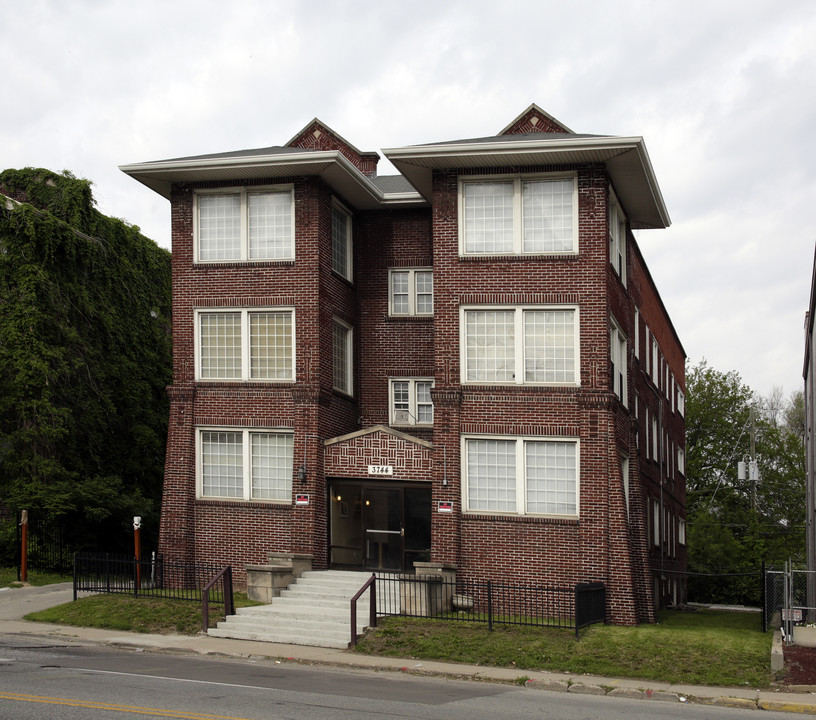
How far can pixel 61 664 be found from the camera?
1636 centimetres

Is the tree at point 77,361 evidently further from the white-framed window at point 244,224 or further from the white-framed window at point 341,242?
the white-framed window at point 341,242

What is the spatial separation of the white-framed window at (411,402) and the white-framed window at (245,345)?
369 cm

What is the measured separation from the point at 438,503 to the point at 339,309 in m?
6.20

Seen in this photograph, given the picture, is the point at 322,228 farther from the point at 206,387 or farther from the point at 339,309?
the point at 206,387

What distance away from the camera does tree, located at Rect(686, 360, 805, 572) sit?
66000 millimetres

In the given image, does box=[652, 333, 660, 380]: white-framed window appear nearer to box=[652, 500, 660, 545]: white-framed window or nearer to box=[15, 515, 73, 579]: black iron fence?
box=[652, 500, 660, 545]: white-framed window

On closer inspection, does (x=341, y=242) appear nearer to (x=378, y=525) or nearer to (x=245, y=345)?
(x=245, y=345)

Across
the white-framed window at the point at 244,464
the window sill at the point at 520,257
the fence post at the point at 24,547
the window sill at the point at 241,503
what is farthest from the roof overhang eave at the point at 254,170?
the fence post at the point at 24,547

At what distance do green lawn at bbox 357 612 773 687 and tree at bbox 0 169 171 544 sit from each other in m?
13.0

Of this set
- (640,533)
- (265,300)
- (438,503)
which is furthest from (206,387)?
(640,533)

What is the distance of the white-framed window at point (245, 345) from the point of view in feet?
84.4

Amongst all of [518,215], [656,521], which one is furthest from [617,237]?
[656,521]

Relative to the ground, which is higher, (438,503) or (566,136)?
(566,136)

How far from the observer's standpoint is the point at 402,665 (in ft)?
58.3
